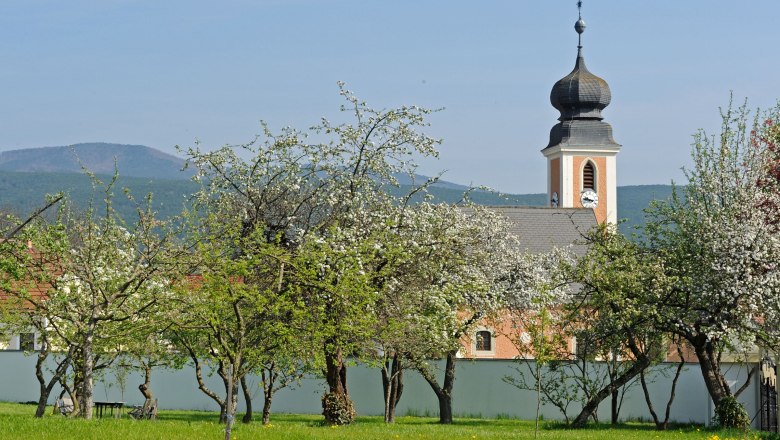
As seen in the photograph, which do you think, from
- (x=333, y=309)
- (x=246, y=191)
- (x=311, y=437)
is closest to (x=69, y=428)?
(x=311, y=437)

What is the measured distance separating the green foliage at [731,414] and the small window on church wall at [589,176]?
53091mm

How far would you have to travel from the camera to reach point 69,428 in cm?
1753

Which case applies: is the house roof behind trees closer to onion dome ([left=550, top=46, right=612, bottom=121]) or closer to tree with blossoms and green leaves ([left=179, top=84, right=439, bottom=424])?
onion dome ([left=550, top=46, right=612, bottom=121])

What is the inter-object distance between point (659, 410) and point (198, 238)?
2076 cm

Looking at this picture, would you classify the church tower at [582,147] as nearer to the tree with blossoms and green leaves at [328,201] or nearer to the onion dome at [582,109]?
the onion dome at [582,109]

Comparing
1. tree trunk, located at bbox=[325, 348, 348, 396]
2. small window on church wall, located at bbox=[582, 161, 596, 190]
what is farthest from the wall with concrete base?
small window on church wall, located at bbox=[582, 161, 596, 190]

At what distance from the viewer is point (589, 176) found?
7862 cm

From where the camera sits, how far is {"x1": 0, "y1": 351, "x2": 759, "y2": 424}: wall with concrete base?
37562mm

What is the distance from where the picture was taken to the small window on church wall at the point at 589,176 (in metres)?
78.1

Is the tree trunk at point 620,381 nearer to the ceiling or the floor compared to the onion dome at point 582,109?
nearer to the floor

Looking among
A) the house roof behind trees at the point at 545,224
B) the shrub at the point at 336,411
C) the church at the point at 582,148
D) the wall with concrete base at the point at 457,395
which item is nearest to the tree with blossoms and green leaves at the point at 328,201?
the shrub at the point at 336,411

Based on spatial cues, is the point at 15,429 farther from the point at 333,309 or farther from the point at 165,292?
the point at 333,309

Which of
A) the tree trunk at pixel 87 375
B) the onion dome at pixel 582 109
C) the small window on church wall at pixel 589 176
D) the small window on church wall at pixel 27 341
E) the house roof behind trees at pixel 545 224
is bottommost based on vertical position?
the tree trunk at pixel 87 375

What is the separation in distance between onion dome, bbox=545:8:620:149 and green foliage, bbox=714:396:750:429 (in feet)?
175
